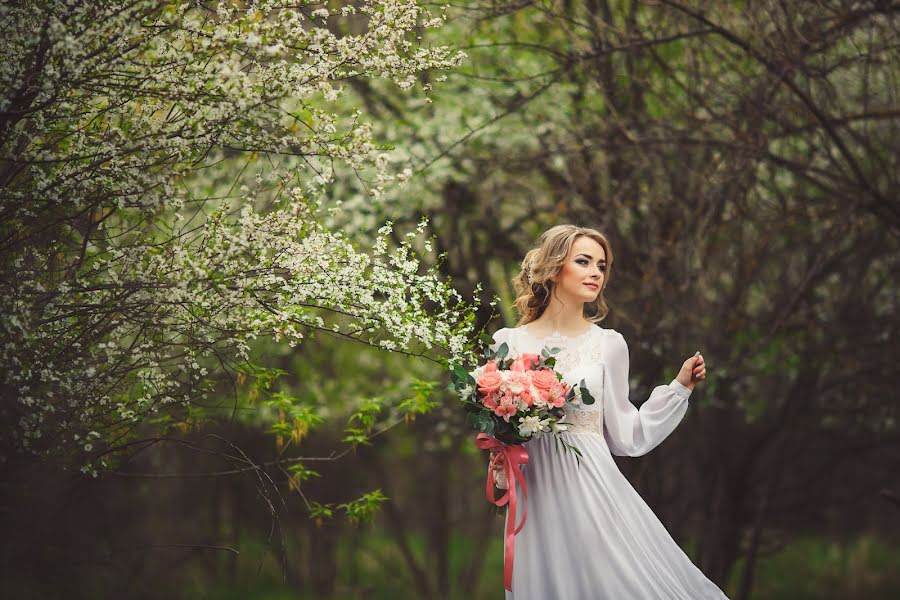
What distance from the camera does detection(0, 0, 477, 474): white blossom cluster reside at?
142 inches

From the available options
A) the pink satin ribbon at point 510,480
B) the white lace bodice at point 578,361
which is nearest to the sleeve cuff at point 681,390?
the white lace bodice at point 578,361

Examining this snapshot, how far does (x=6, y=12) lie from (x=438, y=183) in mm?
5867

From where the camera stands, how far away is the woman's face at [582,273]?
4.17 meters

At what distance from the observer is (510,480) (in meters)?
3.91

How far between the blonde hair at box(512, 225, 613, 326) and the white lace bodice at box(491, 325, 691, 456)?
0.19 metres

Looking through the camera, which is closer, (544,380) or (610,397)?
(544,380)

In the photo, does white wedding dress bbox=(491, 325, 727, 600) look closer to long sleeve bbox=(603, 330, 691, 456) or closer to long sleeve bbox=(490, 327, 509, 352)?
long sleeve bbox=(603, 330, 691, 456)

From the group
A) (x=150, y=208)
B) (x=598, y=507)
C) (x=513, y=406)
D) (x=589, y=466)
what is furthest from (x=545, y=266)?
(x=150, y=208)

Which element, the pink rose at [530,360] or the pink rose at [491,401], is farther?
the pink rose at [530,360]

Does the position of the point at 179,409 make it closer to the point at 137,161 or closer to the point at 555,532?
the point at 137,161

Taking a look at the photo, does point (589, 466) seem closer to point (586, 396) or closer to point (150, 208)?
point (586, 396)

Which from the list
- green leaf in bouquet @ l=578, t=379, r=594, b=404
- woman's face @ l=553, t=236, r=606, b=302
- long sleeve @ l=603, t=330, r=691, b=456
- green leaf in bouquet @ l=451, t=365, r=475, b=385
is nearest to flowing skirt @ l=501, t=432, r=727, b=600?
long sleeve @ l=603, t=330, r=691, b=456

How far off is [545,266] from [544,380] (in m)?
0.60

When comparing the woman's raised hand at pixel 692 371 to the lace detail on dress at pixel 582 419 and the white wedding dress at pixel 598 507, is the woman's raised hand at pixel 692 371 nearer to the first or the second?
the white wedding dress at pixel 598 507
